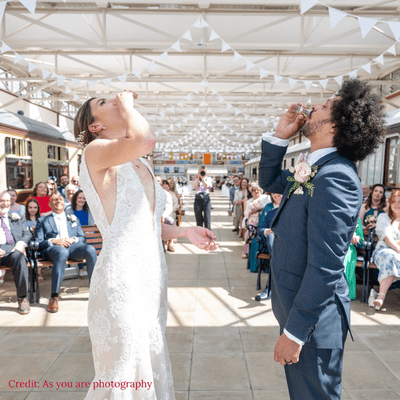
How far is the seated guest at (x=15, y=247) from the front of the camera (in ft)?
13.4

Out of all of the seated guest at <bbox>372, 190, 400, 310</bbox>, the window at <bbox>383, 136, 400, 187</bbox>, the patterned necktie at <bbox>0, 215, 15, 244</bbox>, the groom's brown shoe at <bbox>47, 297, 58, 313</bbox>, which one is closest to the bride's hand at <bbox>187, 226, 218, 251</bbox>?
the groom's brown shoe at <bbox>47, 297, 58, 313</bbox>

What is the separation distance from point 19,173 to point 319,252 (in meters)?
8.49

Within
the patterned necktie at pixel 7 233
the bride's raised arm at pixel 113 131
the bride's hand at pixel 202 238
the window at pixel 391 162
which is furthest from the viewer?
the window at pixel 391 162

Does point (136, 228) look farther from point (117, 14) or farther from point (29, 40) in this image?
point (29, 40)

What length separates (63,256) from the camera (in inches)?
174

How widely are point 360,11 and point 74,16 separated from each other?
6.55 metres

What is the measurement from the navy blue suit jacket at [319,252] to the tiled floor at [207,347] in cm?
130

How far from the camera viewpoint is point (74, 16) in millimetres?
8016

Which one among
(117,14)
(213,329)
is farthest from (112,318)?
(117,14)

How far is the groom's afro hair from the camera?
145cm

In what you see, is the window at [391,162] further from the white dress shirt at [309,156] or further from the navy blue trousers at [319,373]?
the navy blue trousers at [319,373]

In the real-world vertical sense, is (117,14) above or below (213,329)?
above

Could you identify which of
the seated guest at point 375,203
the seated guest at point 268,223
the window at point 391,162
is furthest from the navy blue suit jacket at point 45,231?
the window at point 391,162

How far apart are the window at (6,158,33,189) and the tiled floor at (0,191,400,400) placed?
362 centimetres
